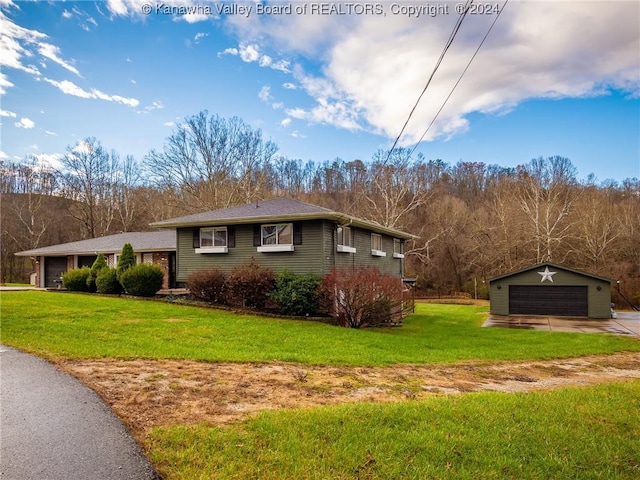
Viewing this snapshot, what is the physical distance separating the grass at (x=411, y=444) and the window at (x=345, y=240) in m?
11.4

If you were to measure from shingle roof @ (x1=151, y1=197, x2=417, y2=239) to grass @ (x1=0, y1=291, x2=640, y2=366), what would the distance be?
12.4ft

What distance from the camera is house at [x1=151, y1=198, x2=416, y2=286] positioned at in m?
15.3

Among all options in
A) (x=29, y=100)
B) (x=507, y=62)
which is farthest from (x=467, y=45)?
(x=29, y=100)

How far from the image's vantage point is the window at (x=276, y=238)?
15.7 metres

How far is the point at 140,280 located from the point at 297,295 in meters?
7.37

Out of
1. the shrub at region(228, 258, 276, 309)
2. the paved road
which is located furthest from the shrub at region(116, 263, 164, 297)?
the paved road

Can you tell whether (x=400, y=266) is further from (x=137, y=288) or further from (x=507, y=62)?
(x=507, y=62)

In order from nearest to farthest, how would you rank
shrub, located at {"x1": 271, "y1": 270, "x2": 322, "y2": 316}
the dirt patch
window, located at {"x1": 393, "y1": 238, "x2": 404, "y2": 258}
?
the dirt patch
shrub, located at {"x1": 271, "y1": 270, "x2": 322, "y2": 316}
window, located at {"x1": 393, "y1": 238, "x2": 404, "y2": 258}

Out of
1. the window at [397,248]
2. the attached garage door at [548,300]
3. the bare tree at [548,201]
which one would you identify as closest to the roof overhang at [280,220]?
the window at [397,248]

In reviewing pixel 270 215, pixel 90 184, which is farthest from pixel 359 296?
pixel 90 184

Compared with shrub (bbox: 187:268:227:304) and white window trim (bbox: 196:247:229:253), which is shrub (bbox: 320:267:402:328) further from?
white window trim (bbox: 196:247:229:253)

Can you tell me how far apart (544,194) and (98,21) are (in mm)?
38924

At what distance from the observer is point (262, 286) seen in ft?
50.1

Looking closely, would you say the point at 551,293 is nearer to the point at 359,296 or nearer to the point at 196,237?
the point at 359,296
